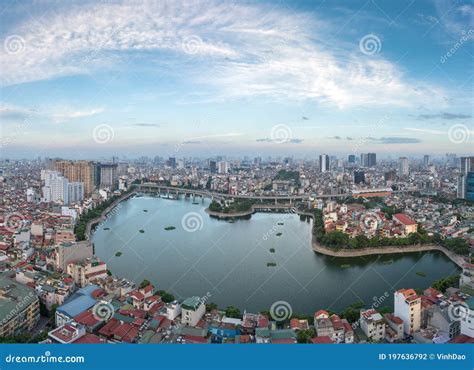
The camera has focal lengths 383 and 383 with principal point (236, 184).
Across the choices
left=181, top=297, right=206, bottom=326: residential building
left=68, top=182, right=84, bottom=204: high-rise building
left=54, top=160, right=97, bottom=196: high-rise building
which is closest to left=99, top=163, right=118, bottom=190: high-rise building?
left=54, top=160, right=97, bottom=196: high-rise building

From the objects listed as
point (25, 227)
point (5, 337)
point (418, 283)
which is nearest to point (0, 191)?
point (25, 227)

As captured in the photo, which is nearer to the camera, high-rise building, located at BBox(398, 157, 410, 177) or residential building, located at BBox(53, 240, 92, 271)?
residential building, located at BBox(53, 240, 92, 271)

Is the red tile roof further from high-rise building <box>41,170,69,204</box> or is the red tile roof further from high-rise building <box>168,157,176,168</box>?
high-rise building <box>168,157,176,168</box>

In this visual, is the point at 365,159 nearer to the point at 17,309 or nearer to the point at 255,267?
the point at 255,267

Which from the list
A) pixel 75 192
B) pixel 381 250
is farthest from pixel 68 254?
pixel 75 192

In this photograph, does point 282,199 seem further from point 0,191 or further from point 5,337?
point 5,337

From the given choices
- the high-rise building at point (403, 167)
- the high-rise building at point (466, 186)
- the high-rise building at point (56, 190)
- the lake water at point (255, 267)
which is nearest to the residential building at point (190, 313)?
the lake water at point (255, 267)
